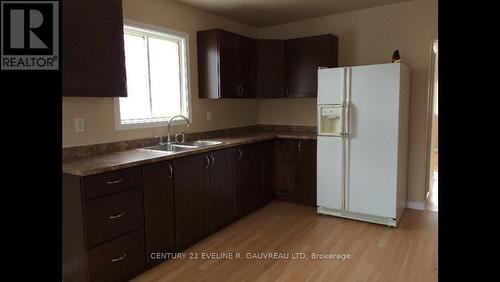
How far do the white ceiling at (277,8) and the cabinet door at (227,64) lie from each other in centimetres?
33

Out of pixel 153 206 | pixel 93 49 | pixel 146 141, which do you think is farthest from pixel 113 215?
pixel 93 49

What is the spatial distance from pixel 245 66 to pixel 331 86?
3.82ft

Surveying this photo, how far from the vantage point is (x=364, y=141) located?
133 inches

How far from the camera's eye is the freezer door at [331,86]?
3424 mm

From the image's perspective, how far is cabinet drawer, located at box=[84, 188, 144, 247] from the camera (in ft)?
6.84

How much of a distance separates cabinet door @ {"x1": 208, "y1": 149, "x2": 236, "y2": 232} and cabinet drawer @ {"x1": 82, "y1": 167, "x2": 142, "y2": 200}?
2.91 ft

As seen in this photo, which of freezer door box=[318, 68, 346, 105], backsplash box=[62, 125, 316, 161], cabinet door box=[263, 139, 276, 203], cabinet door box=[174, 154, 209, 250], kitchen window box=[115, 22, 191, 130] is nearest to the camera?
backsplash box=[62, 125, 316, 161]

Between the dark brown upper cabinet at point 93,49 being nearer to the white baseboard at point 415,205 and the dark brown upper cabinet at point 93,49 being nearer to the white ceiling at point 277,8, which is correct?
the white ceiling at point 277,8

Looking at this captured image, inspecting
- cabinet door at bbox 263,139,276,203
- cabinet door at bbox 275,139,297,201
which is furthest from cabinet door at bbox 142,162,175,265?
cabinet door at bbox 275,139,297,201

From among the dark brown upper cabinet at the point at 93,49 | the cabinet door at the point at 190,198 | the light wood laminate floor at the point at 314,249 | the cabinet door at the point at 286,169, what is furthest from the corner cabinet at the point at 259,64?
the light wood laminate floor at the point at 314,249

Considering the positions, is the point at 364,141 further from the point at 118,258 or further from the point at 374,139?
the point at 118,258

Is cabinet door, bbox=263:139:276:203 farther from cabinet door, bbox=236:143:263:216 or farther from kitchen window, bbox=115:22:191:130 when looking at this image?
kitchen window, bbox=115:22:191:130
